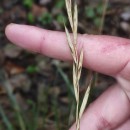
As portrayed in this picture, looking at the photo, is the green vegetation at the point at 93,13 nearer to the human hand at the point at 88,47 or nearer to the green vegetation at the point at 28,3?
the green vegetation at the point at 28,3

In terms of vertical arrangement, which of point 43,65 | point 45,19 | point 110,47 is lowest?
point 43,65

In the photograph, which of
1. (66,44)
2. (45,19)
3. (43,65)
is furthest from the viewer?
(45,19)

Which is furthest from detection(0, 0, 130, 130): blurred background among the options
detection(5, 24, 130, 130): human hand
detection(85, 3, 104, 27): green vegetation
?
detection(5, 24, 130, 130): human hand

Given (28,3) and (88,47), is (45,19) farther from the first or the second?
(88,47)

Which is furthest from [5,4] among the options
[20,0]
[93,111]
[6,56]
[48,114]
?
[93,111]

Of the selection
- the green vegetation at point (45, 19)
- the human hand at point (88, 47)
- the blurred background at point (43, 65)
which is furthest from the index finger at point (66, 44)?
the green vegetation at point (45, 19)

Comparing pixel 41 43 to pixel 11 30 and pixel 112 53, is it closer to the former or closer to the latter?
pixel 11 30

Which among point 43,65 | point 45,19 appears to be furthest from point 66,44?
point 45,19
